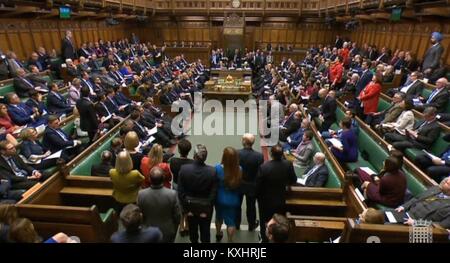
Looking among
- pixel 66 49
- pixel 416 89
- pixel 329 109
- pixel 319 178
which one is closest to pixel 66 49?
pixel 66 49

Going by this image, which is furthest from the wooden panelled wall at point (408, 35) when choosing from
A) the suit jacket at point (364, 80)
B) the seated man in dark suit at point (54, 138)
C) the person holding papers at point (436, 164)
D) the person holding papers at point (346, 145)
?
the seated man in dark suit at point (54, 138)

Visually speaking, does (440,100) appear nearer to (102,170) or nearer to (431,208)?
(431,208)

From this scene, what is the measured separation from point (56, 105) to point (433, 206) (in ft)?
23.0

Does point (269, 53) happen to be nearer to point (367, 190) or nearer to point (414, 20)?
point (414, 20)

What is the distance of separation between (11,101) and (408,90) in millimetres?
8328

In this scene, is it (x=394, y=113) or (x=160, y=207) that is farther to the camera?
(x=394, y=113)

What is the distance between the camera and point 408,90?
6.88 metres

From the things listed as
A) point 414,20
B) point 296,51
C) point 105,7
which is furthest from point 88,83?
point 296,51

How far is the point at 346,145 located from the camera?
4.84 m

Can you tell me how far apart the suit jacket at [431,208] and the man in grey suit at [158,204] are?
7.90ft

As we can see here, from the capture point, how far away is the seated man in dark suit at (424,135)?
4.79 m

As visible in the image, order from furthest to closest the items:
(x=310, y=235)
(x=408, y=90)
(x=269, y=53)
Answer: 1. (x=269, y=53)
2. (x=408, y=90)
3. (x=310, y=235)

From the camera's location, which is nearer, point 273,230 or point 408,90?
point 273,230

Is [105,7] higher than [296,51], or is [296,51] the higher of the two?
[105,7]
